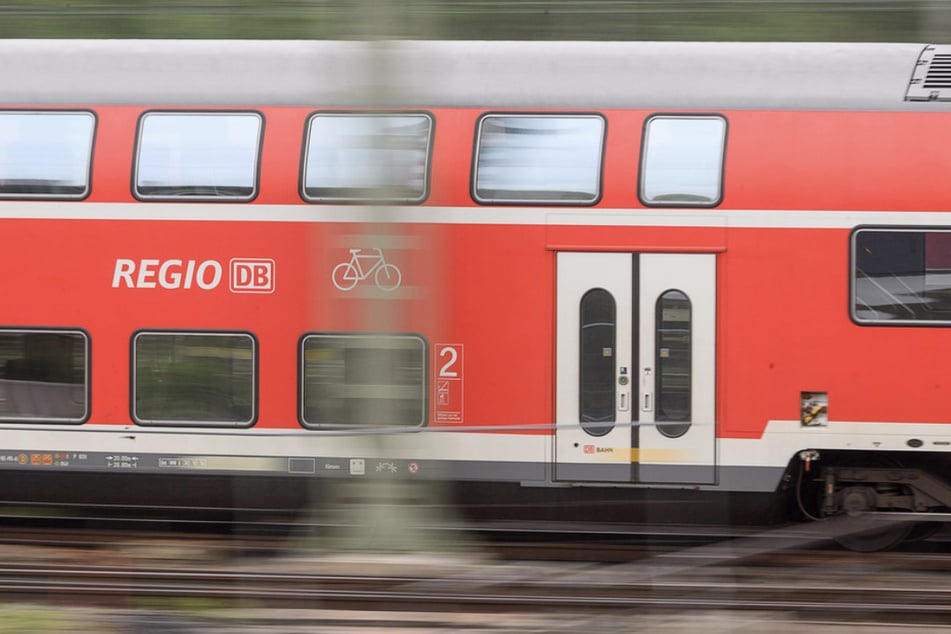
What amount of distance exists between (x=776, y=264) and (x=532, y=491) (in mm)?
2488

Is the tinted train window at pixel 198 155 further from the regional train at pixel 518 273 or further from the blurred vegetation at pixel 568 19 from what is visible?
the blurred vegetation at pixel 568 19

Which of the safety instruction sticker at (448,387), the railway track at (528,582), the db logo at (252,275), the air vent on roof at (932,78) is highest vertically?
the air vent on roof at (932,78)

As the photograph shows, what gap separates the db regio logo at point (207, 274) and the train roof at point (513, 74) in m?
1.27

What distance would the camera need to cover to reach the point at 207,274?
823 centimetres

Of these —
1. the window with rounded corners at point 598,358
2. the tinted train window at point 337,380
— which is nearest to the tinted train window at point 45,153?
the tinted train window at point 337,380

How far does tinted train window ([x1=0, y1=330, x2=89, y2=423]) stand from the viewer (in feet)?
27.5

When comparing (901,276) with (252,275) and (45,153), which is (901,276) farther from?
(45,153)

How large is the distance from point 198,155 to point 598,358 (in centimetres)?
343

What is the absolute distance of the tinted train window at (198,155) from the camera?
8.26 metres

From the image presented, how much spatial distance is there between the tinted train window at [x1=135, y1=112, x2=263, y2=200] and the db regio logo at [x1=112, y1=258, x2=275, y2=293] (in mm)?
498

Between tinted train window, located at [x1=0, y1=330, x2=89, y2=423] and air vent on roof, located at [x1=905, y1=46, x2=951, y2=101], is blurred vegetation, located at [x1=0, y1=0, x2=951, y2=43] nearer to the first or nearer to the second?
air vent on roof, located at [x1=905, y1=46, x2=951, y2=101]

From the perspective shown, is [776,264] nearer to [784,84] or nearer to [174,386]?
[784,84]

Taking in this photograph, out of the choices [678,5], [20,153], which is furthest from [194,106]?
[678,5]

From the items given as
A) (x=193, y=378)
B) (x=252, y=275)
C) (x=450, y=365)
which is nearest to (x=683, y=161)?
(x=450, y=365)
